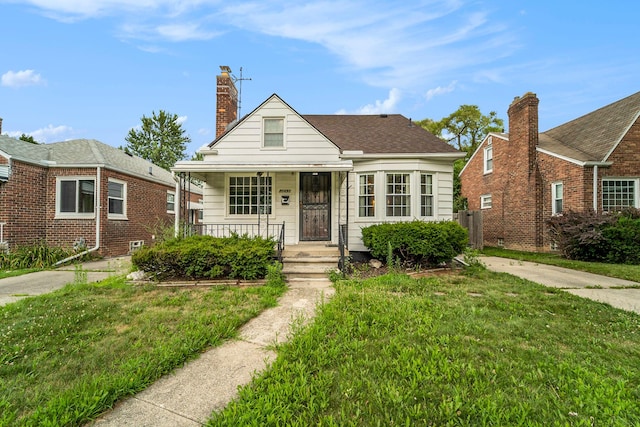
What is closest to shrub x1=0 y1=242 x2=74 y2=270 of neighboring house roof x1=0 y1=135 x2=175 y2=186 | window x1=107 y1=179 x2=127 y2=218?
window x1=107 y1=179 x2=127 y2=218

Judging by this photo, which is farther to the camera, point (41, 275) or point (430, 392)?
point (41, 275)

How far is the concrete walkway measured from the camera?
205 cm

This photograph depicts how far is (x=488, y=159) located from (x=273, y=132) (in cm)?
1229

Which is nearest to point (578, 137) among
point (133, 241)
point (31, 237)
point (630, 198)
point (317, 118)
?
point (630, 198)

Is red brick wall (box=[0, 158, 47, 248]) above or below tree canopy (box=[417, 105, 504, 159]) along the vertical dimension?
below

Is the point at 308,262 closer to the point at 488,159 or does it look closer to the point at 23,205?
the point at 23,205

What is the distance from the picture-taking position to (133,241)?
12.2m

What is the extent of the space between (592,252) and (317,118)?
1081cm

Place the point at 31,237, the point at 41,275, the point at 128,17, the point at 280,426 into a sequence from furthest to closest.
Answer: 1. the point at 31,237
2. the point at 128,17
3. the point at 41,275
4. the point at 280,426

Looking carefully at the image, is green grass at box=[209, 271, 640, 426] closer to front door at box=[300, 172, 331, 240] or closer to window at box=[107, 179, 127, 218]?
front door at box=[300, 172, 331, 240]

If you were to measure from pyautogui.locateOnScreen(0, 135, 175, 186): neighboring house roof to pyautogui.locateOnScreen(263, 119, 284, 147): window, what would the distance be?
657 centimetres

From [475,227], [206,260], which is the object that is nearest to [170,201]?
[206,260]

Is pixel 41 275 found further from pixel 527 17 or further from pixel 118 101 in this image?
pixel 527 17

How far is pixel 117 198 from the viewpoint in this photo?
11297 mm
